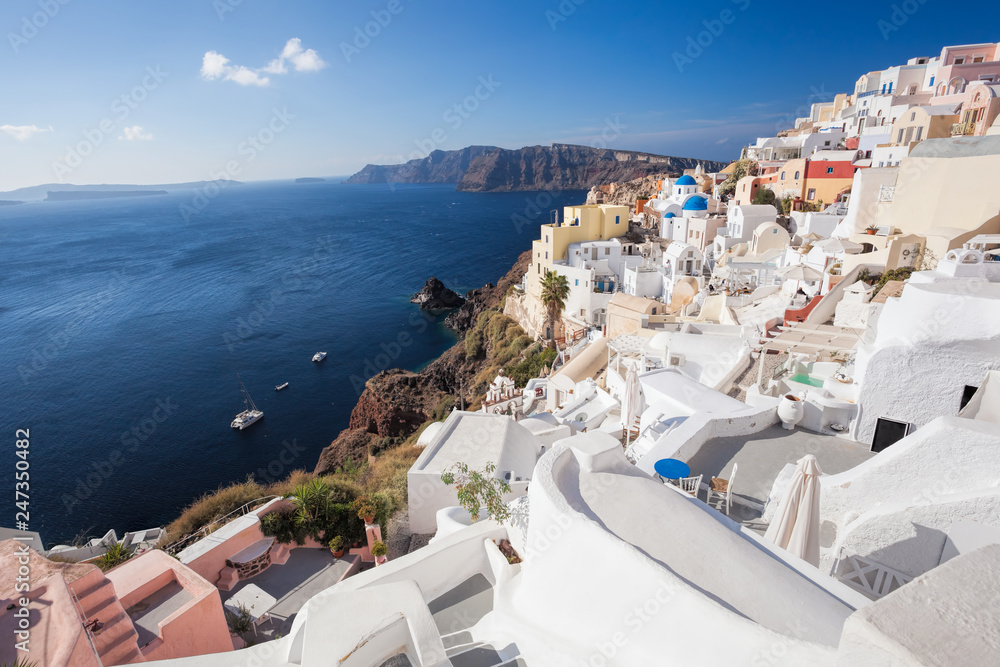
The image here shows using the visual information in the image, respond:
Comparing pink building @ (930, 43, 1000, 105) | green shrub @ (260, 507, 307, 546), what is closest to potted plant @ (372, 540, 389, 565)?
green shrub @ (260, 507, 307, 546)

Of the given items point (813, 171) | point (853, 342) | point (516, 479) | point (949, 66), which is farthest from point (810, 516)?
point (949, 66)

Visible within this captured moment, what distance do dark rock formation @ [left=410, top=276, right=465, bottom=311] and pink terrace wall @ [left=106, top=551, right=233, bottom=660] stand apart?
2184 inches

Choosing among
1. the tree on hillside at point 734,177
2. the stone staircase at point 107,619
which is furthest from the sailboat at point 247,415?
the tree on hillside at point 734,177

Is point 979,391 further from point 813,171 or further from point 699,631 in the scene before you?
point 813,171

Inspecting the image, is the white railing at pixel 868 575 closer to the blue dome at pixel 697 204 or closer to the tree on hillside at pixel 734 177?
the blue dome at pixel 697 204

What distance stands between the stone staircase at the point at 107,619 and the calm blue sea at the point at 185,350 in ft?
84.2

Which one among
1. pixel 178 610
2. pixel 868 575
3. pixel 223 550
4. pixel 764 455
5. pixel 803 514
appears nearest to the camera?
pixel 803 514

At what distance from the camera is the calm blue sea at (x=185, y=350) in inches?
1246

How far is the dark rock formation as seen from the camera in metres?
63.7

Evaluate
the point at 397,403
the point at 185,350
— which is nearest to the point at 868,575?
the point at 397,403

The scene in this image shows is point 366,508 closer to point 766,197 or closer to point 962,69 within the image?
point 766,197

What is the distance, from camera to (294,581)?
11.3 metres

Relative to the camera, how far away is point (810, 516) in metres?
6.35

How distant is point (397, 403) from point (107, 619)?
102 feet
